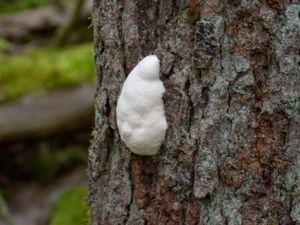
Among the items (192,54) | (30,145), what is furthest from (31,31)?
(192,54)

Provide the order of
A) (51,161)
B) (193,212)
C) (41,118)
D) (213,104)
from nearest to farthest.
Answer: (213,104) < (193,212) < (41,118) < (51,161)

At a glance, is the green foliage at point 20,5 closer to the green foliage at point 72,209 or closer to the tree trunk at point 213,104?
the green foliage at point 72,209

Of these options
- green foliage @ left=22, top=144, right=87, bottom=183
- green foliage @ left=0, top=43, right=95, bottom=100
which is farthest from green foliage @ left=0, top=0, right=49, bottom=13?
green foliage @ left=22, top=144, right=87, bottom=183

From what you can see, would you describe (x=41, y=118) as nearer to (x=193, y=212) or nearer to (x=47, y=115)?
(x=47, y=115)

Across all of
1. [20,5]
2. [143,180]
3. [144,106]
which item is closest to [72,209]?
[143,180]

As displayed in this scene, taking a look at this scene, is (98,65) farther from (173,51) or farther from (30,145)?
(30,145)

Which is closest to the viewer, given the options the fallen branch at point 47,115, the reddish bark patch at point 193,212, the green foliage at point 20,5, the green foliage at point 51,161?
the reddish bark patch at point 193,212

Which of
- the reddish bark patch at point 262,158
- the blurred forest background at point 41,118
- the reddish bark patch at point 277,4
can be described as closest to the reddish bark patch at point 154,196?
the reddish bark patch at point 262,158
